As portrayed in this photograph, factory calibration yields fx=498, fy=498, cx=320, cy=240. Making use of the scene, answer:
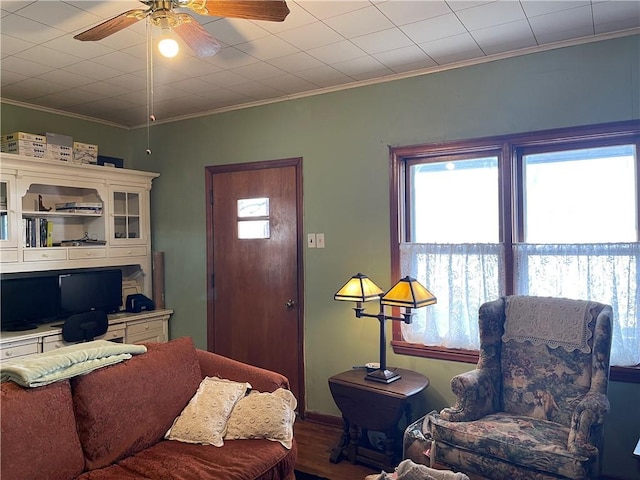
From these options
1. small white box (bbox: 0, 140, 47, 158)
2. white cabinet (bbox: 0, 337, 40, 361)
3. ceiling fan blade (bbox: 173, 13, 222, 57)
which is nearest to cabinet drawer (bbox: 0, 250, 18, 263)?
white cabinet (bbox: 0, 337, 40, 361)

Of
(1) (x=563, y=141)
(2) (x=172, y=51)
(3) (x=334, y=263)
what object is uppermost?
(2) (x=172, y=51)

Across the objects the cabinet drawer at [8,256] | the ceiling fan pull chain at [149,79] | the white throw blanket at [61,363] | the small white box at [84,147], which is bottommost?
the white throw blanket at [61,363]

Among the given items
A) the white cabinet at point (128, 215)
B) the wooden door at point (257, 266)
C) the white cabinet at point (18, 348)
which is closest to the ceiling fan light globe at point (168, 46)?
the wooden door at point (257, 266)

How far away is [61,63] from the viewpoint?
3055 mm

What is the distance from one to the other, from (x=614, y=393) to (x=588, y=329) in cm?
48

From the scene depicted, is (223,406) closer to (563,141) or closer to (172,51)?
(172,51)

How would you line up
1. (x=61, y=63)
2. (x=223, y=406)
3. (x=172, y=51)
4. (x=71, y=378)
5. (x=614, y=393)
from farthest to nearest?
(x=61, y=63), (x=614, y=393), (x=223, y=406), (x=71, y=378), (x=172, y=51)

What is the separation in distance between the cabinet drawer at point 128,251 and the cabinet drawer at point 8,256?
0.78 meters

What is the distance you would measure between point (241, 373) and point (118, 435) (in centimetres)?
69

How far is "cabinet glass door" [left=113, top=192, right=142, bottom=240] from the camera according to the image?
4312mm

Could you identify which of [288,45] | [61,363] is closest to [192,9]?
[288,45]

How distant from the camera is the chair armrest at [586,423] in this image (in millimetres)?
2146

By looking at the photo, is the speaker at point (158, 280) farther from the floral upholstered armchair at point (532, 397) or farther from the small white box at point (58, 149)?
the floral upholstered armchair at point (532, 397)

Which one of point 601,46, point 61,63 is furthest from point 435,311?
point 61,63
